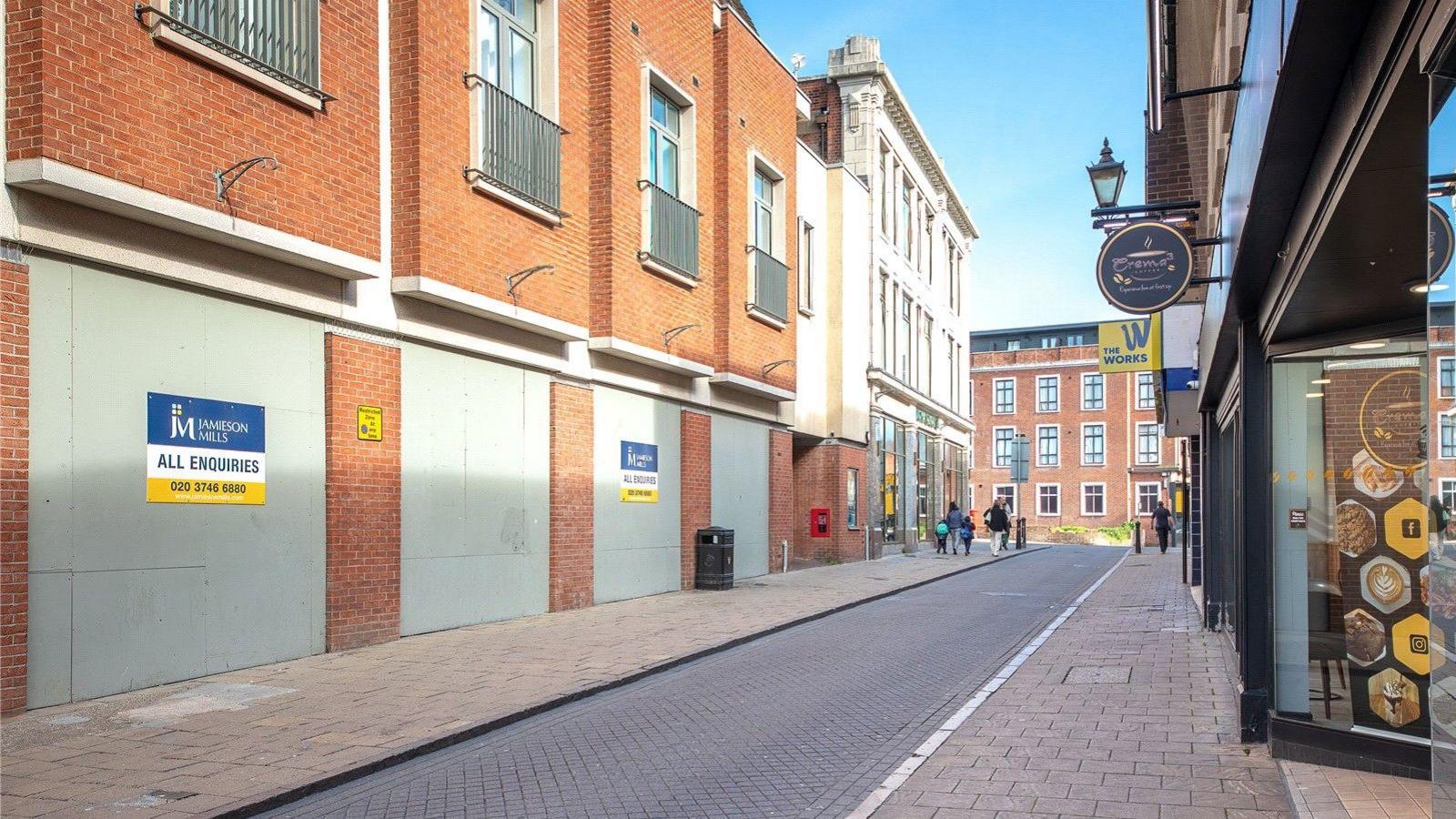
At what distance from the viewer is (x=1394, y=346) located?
20.5ft

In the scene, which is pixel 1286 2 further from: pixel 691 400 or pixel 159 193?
pixel 691 400

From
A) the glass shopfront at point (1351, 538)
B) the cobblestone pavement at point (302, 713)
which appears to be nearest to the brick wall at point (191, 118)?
the cobblestone pavement at point (302, 713)

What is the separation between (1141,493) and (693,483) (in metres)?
52.3

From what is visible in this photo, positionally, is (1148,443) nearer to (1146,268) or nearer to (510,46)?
(510,46)

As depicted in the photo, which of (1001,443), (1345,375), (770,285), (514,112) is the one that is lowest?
(1345,375)

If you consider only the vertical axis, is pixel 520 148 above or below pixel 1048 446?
above

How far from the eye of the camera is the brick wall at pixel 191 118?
27.4 ft

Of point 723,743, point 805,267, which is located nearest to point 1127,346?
point 805,267

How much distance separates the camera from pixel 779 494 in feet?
77.7

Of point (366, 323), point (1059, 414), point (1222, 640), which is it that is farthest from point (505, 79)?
point (1059, 414)

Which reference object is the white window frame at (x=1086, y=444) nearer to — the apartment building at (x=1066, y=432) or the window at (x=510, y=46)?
the apartment building at (x=1066, y=432)

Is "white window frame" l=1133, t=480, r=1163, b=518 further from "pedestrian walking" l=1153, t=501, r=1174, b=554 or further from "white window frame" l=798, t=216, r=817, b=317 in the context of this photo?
"white window frame" l=798, t=216, r=817, b=317

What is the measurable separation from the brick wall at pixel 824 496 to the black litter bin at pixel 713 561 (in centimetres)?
856

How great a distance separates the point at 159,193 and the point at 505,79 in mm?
6289
